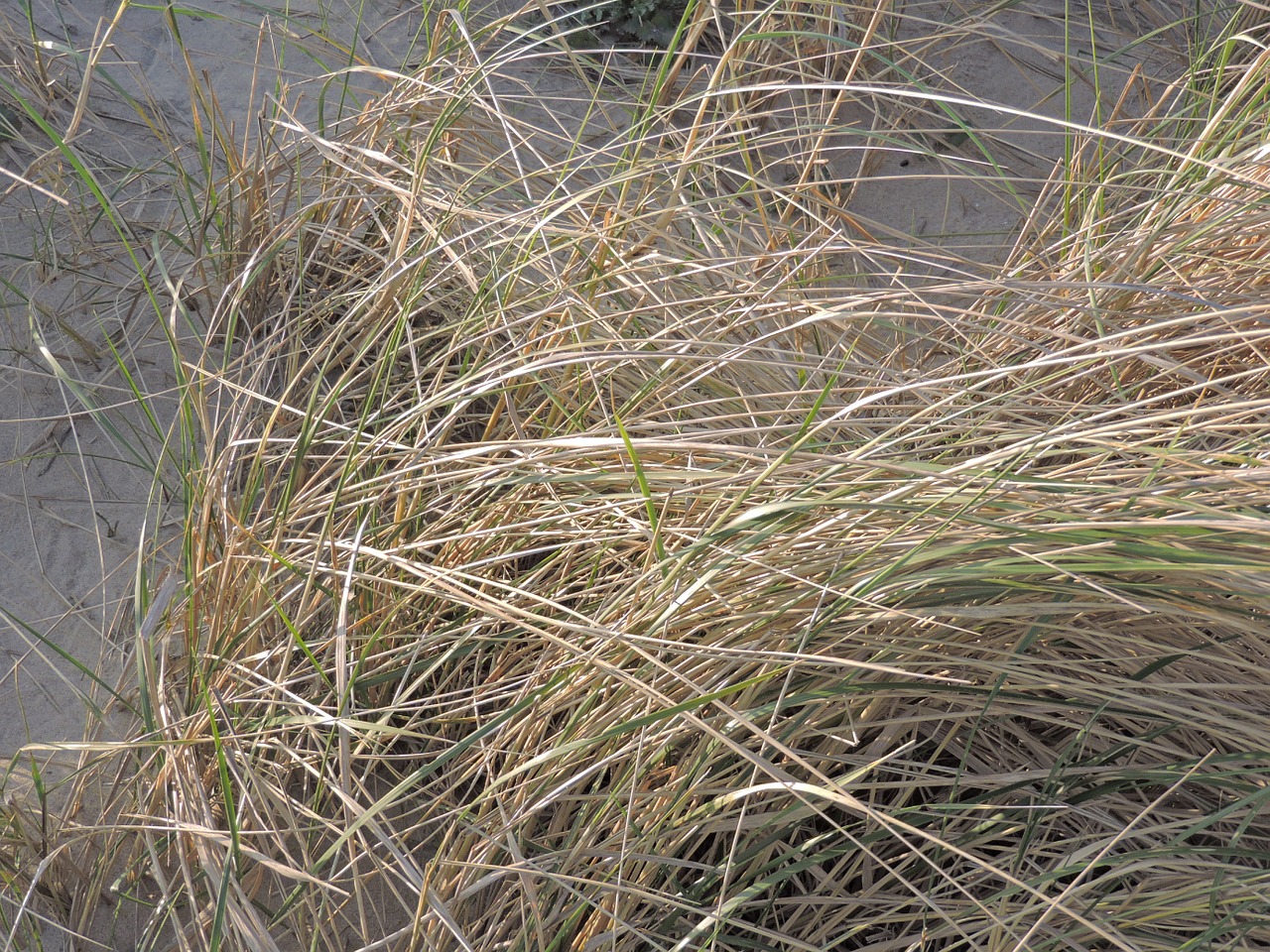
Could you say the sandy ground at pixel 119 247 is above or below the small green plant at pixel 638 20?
below

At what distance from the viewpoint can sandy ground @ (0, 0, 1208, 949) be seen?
4.86 ft

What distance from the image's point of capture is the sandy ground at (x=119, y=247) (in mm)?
1481

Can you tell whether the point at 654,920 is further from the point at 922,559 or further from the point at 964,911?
the point at 922,559

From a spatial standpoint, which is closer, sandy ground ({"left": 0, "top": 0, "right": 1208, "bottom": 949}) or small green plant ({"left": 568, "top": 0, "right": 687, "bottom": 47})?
sandy ground ({"left": 0, "top": 0, "right": 1208, "bottom": 949})

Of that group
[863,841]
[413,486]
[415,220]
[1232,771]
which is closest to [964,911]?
[863,841]

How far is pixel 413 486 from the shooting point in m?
1.25

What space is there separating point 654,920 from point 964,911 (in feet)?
1.04

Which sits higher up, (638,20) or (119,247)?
(638,20)

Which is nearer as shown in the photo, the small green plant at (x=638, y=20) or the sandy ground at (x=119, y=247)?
the sandy ground at (x=119, y=247)

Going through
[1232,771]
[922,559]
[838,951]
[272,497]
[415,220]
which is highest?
[415,220]

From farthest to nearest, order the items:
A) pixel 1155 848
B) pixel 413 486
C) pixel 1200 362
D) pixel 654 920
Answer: pixel 1200 362, pixel 413 486, pixel 654 920, pixel 1155 848

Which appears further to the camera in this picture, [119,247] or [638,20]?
[638,20]

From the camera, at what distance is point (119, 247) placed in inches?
75.4

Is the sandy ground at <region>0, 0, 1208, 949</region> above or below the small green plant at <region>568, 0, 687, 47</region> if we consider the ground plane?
below
